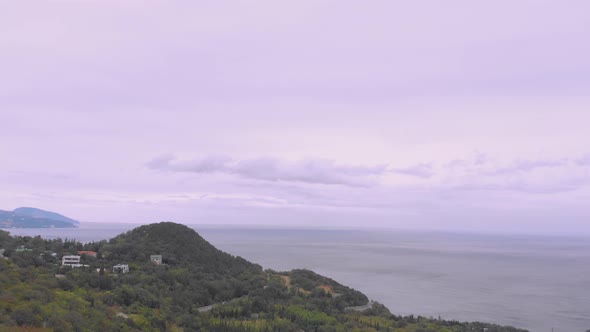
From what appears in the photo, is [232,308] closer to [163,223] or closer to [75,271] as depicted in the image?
[75,271]

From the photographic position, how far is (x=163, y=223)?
6700 cm

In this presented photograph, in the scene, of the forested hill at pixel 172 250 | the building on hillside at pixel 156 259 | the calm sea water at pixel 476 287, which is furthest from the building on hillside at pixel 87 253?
the calm sea water at pixel 476 287

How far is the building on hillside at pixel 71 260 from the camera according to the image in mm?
42591

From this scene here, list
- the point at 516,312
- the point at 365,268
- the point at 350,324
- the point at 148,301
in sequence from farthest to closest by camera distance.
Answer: the point at 365,268 < the point at 516,312 < the point at 350,324 < the point at 148,301

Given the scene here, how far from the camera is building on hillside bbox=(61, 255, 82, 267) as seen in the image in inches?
1677

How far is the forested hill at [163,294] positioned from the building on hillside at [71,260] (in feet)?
1.98

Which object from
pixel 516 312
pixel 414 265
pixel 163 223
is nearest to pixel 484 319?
pixel 516 312

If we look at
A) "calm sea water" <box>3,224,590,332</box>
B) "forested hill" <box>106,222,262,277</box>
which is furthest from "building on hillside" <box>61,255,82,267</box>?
"calm sea water" <box>3,224,590,332</box>

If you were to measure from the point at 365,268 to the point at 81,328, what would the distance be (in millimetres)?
92664

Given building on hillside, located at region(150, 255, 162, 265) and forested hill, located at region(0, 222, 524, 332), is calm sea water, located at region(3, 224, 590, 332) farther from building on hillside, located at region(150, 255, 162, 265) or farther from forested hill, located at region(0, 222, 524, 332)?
building on hillside, located at region(150, 255, 162, 265)

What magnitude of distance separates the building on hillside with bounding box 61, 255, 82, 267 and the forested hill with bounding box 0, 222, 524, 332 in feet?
1.98

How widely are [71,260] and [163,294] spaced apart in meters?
11.5

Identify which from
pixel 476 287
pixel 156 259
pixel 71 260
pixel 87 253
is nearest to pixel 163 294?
pixel 71 260

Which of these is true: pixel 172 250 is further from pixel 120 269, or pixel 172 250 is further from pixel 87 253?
pixel 120 269
